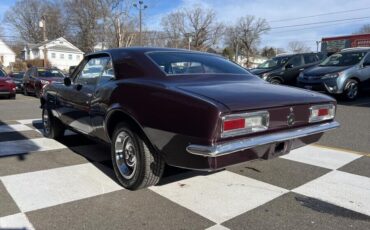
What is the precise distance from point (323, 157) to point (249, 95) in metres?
2.34

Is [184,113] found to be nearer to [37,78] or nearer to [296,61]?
[296,61]

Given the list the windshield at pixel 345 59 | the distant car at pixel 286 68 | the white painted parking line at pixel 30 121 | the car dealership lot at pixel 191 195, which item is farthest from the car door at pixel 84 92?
the distant car at pixel 286 68

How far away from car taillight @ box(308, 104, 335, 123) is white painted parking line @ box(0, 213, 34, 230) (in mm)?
2855

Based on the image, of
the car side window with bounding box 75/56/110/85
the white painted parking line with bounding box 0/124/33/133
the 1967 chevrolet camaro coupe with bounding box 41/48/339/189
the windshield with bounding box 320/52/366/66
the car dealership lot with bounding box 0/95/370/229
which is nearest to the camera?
the 1967 chevrolet camaro coupe with bounding box 41/48/339/189

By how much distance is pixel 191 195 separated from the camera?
12.2ft

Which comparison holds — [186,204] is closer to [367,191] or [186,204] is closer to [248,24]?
[367,191]

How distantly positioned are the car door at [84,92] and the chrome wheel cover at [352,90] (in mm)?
9367

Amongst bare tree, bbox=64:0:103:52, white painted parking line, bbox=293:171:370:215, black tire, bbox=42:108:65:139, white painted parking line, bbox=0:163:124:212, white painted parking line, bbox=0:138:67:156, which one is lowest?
white painted parking line, bbox=0:163:124:212

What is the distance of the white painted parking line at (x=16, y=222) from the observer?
300 centimetres

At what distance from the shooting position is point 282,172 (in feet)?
14.7

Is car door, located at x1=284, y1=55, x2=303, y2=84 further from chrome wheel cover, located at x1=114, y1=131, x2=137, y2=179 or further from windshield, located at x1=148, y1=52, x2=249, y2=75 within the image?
chrome wheel cover, located at x1=114, y1=131, x2=137, y2=179

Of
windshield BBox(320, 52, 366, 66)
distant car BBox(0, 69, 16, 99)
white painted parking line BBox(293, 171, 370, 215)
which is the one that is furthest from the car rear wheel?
distant car BBox(0, 69, 16, 99)

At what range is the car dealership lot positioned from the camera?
3.15 m

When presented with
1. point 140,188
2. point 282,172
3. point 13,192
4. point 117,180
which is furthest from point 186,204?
point 13,192
